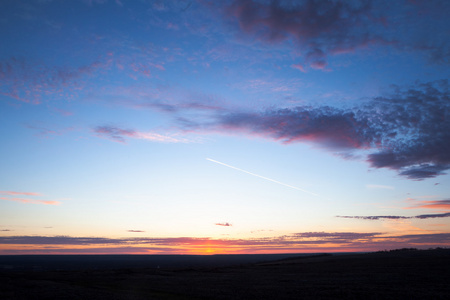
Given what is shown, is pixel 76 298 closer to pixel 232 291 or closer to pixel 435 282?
pixel 232 291

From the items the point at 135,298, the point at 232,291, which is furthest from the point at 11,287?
the point at 232,291

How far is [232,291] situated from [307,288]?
8.70m

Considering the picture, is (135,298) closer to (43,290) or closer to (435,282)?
(43,290)

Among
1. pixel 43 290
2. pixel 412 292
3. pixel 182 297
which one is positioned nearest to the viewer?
pixel 412 292

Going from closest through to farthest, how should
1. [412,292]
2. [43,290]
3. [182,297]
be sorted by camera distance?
[412,292]
[182,297]
[43,290]

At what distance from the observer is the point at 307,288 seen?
37.6 meters

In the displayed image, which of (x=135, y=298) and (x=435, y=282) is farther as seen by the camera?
(x=435, y=282)

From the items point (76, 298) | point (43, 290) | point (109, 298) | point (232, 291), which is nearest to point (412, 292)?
point (232, 291)

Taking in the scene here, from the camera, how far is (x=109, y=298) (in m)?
32.5

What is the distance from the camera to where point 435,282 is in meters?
38.1

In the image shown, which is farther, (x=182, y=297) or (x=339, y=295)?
(x=182, y=297)

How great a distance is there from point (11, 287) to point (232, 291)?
89.0 feet

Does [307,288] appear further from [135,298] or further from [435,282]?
[135,298]

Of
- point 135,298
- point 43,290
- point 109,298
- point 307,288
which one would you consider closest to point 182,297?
point 135,298
